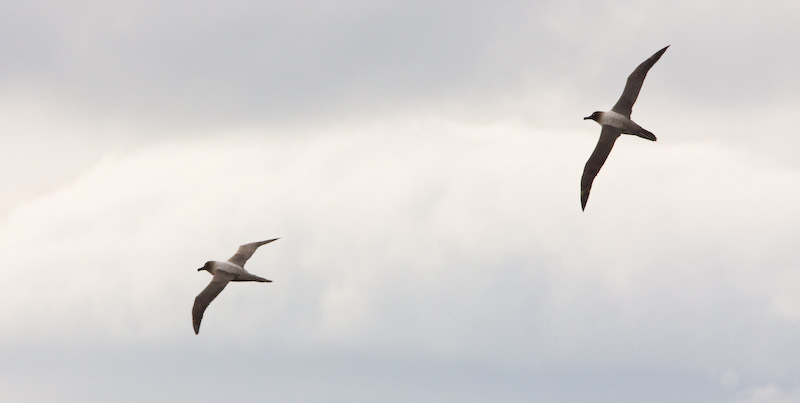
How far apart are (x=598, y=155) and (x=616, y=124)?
167 centimetres

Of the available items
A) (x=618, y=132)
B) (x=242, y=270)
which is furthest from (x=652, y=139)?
(x=242, y=270)

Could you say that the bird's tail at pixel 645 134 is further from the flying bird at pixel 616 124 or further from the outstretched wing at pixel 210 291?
the outstretched wing at pixel 210 291

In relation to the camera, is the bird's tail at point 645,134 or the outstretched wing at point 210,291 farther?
the outstretched wing at point 210,291

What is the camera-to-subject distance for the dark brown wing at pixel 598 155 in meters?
46.1

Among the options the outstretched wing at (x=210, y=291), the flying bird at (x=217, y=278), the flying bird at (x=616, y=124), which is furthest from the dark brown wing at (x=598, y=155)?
the outstretched wing at (x=210, y=291)

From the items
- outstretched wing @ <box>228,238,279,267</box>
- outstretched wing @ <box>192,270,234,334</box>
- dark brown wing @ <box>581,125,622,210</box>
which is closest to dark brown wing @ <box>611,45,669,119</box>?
dark brown wing @ <box>581,125,622,210</box>

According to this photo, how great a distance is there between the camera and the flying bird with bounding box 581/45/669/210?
A: 45188 mm

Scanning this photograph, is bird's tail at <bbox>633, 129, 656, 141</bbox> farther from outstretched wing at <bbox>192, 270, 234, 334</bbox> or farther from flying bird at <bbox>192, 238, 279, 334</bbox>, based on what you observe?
outstretched wing at <bbox>192, 270, 234, 334</bbox>

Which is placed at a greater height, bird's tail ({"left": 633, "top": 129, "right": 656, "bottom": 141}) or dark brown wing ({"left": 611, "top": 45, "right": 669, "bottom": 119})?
dark brown wing ({"left": 611, "top": 45, "right": 669, "bottom": 119})

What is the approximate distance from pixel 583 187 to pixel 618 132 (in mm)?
2862

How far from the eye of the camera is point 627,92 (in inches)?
1802

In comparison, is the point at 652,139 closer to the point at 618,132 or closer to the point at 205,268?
the point at 618,132

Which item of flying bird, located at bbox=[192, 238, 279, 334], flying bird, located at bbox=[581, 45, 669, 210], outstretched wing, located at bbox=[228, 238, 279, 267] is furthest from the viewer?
outstretched wing, located at bbox=[228, 238, 279, 267]

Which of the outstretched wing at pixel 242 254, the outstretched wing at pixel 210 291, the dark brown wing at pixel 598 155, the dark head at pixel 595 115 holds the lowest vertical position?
the outstretched wing at pixel 210 291
